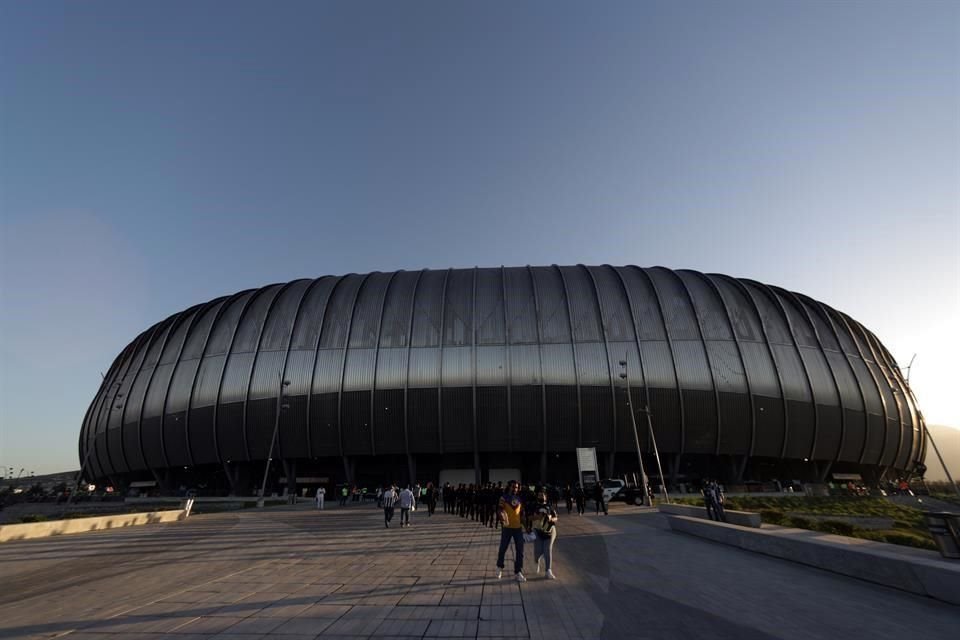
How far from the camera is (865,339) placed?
6325 cm

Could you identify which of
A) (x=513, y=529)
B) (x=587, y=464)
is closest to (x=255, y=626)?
(x=513, y=529)

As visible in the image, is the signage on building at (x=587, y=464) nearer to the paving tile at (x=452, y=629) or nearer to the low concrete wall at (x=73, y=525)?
the low concrete wall at (x=73, y=525)

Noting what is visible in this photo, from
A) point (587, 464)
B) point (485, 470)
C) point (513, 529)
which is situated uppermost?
point (587, 464)

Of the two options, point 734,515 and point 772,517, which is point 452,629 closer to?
point 734,515

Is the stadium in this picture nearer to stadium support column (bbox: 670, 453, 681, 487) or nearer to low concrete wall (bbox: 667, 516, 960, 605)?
stadium support column (bbox: 670, 453, 681, 487)

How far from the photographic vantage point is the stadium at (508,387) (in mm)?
49062

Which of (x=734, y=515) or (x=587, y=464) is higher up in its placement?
(x=587, y=464)

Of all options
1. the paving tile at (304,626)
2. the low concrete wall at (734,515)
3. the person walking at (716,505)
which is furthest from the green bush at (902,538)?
the paving tile at (304,626)

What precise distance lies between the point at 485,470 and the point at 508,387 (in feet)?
37.3

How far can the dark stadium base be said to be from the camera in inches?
2048

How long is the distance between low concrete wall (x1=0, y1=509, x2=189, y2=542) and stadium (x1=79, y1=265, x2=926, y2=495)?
71.2 ft

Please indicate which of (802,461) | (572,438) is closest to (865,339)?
(802,461)

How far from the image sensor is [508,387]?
48.9 m

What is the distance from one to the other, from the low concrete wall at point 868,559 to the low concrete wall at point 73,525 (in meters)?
29.4
